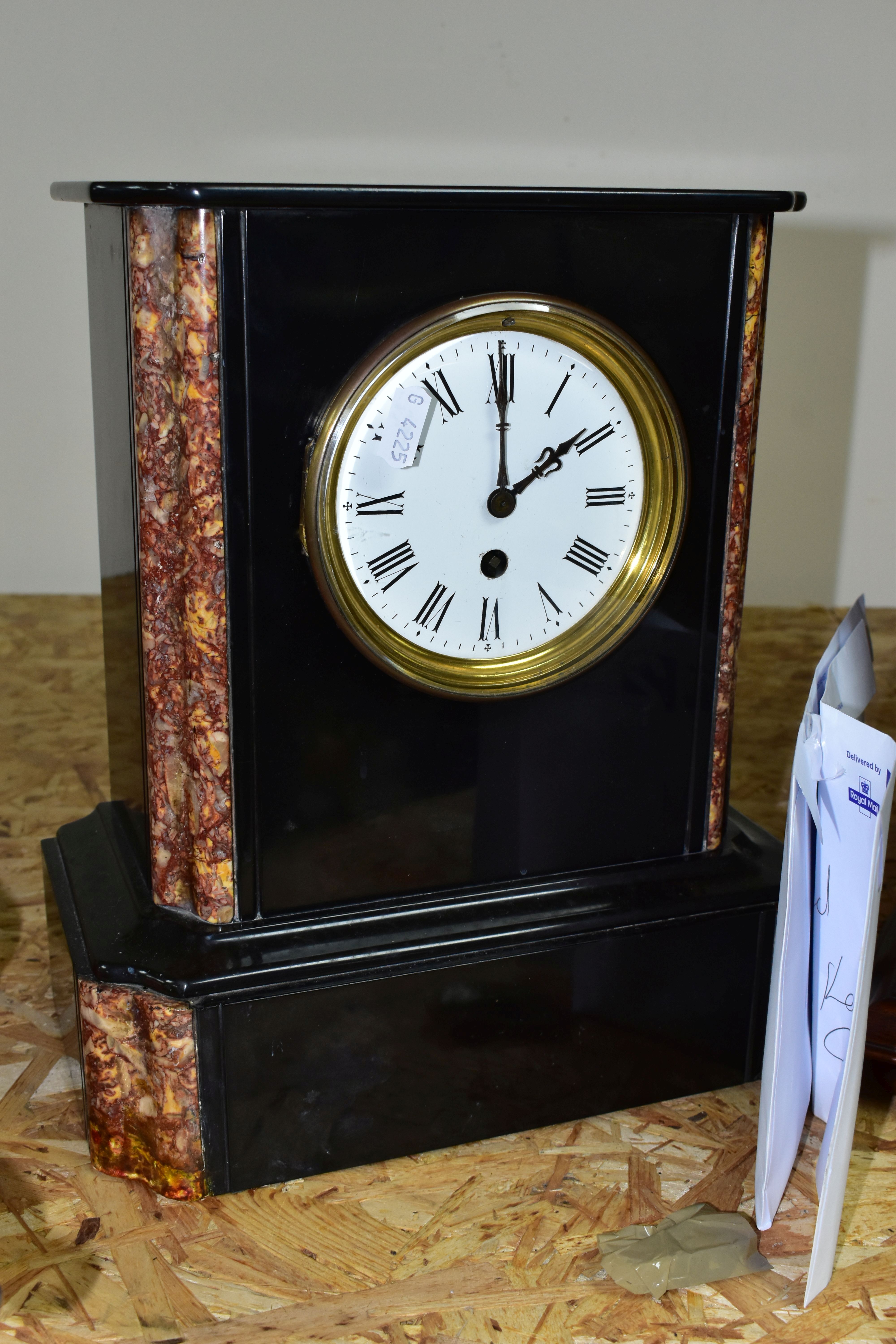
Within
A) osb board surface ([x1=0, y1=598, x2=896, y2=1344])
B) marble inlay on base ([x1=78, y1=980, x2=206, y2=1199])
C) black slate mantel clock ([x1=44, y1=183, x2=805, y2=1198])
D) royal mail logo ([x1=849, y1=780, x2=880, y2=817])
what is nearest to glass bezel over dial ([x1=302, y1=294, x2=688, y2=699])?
black slate mantel clock ([x1=44, y1=183, x2=805, y2=1198])

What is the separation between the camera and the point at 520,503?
5.75 feet

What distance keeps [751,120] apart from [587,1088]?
314 centimetres

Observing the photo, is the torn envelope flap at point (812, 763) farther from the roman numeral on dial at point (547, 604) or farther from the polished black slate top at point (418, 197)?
the polished black slate top at point (418, 197)

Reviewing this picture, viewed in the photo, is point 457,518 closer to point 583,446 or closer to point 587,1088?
point 583,446

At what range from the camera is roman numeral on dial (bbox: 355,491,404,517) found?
167cm

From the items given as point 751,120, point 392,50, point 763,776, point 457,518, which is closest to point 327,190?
point 457,518

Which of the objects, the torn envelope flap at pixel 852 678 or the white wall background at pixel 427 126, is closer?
→ the torn envelope flap at pixel 852 678

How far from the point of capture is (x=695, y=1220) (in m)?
1.75

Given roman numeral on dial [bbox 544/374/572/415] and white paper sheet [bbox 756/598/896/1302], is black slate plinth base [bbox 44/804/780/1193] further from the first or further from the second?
roman numeral on dial [bbox 544/374/572/415]

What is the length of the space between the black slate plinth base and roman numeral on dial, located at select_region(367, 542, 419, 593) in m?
0.46

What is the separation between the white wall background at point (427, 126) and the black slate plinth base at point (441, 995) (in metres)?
2.35

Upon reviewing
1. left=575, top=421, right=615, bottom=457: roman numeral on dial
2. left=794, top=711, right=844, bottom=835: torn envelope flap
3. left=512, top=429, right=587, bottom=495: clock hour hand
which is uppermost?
left=575, top=421, right=615, bottom=457: roman numeral on dial

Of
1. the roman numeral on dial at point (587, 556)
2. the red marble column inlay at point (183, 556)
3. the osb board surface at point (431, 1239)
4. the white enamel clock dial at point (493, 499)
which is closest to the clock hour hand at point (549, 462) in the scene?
the white enamel clock dial at point (493, 499)

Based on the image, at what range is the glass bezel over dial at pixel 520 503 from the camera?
1.64m
